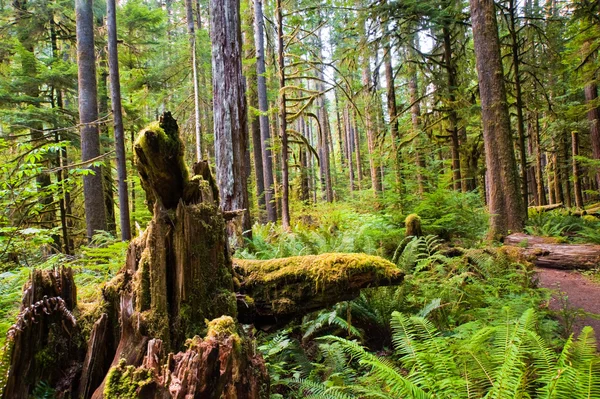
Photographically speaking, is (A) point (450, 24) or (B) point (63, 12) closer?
(A) point (450, 24)

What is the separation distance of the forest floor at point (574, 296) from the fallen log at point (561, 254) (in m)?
0.18

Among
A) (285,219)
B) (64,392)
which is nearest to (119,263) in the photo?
(64,392)

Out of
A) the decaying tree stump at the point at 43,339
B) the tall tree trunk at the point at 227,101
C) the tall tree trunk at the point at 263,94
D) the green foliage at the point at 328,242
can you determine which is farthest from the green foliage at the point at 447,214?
the decaying tree stump at the point at 43,339

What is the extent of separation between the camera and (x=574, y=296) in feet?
15.6

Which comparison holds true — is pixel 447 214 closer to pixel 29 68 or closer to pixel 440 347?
pixel 440 347

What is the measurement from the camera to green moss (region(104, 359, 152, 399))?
170 centimetres

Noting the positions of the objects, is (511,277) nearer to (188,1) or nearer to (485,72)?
(485,72)

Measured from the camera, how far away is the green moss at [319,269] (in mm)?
2820

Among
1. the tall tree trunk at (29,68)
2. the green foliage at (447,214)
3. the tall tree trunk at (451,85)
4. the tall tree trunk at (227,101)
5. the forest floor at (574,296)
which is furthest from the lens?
the tall tree trunk at (451,85)

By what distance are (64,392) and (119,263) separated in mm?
2269

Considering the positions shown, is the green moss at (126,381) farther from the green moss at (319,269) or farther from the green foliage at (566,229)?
the green foliage at (566,229)

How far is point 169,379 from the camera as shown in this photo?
173 centimetres

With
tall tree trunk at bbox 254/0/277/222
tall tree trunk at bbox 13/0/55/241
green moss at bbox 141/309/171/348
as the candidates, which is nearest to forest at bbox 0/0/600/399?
green moss at bbox 141/309/171/348

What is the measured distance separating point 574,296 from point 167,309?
18.7 ft
